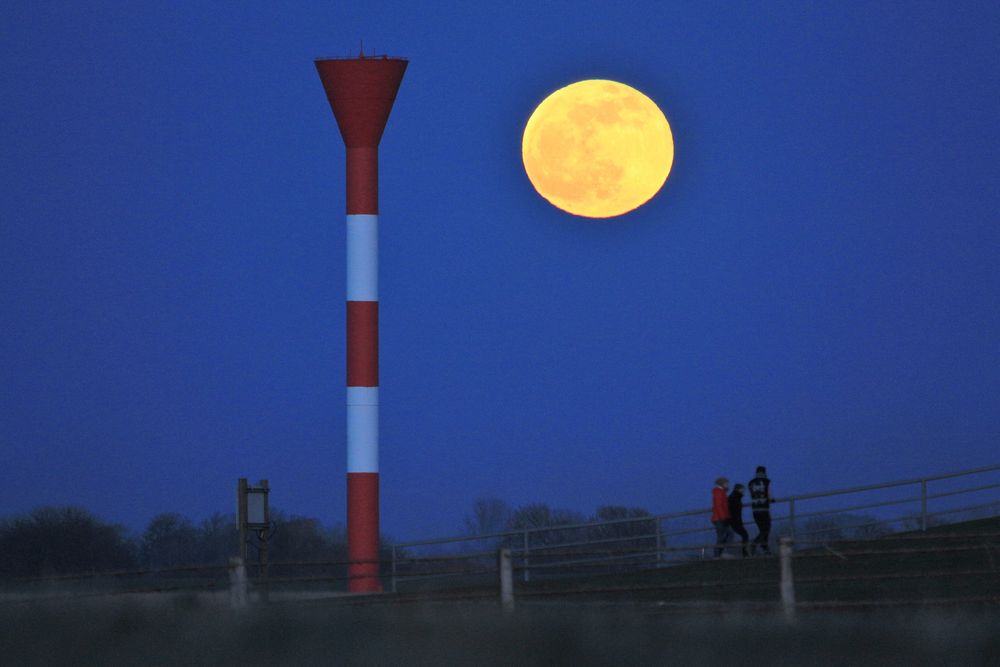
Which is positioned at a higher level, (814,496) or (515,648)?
(814,496)

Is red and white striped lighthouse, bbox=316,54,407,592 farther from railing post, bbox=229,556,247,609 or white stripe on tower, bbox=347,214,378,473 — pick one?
railing post, bbox=229,556,247,609

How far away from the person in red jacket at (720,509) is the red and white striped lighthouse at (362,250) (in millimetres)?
9795

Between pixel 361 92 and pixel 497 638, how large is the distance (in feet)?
74.7

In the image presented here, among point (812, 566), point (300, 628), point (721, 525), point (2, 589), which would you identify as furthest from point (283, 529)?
point (300, 628)

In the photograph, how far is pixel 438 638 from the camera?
16922 mm

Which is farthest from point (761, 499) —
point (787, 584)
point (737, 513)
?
point (787, 584)

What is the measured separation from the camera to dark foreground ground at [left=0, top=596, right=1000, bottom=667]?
16.0 meters

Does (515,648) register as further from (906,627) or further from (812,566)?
(812,566)

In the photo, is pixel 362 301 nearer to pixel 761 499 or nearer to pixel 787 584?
pixel 761 499

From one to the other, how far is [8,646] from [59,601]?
5.76 meters

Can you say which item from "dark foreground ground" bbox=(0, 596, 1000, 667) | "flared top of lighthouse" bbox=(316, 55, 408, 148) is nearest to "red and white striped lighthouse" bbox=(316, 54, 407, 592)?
"flared top of lighthouse" bbox=(316, 55, 408, 148)

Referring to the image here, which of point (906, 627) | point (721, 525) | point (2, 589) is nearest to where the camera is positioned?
point (906, 627)

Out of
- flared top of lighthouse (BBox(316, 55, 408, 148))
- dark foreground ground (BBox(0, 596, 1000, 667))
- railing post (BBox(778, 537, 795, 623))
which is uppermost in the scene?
flared top of lighthouse (BBox(316, 55, 408, 148))

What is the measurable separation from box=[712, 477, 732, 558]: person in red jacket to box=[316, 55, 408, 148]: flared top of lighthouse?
12189mm
